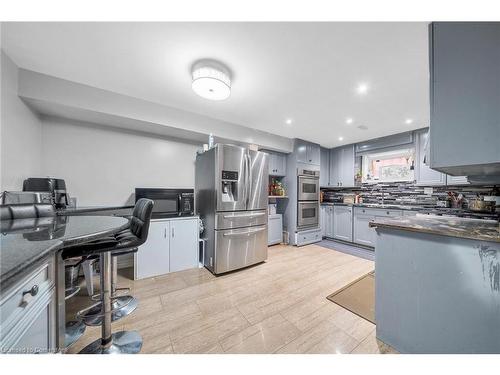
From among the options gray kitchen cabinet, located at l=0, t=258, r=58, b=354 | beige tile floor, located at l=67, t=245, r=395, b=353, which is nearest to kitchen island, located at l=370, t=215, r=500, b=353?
beige tile floor, located at l=67, t=245, r=395, b=353

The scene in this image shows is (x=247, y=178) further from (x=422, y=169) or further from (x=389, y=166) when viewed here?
(x=389, y=166)

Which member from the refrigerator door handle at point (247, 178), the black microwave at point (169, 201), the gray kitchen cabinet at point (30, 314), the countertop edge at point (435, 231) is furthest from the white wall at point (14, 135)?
the countertop edge at point (435, 231)

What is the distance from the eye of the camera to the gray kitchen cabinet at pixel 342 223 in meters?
3.88

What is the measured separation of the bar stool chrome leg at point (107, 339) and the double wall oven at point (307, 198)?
3085 millimetres

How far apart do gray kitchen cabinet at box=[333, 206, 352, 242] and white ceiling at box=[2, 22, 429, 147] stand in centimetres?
218

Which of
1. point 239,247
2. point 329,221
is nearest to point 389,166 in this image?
point 329,221

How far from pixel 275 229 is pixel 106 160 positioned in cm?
306

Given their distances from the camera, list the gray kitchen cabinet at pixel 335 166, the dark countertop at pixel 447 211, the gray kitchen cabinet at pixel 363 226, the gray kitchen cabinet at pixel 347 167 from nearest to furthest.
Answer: the dark countertop at pixel 447 211 < the gray kitchen cabinet at pixel 363 226 < the gray kitchen cabinet at pixel 347 167 < the gray kitchen cabinet at pixel 335 166

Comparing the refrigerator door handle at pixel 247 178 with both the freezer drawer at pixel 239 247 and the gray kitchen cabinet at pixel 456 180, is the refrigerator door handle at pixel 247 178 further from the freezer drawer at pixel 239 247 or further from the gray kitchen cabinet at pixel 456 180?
the gray kitchen cabinet at pixel 456 180

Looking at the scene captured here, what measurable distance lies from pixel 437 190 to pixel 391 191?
2.17 feet

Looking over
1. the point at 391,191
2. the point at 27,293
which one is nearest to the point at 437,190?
the point at 391,191

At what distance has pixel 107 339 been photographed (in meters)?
1.16

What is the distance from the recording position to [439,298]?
1.09 m

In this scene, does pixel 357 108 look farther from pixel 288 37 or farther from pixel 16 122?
pixel 16 122
